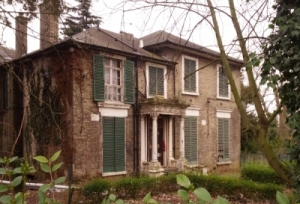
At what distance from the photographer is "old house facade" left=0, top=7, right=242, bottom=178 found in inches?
539

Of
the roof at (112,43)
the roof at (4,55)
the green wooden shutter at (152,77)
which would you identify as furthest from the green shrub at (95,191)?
the green wooden shutter at (152,77)

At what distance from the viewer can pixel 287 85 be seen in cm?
370

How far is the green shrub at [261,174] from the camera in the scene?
43.2ft

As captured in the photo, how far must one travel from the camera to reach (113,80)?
15.1m

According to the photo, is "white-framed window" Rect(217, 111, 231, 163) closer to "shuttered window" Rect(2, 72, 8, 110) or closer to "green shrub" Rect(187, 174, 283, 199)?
"green shrub" Rect(187, 174, 283, 199)

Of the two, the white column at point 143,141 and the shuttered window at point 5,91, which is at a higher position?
the shuttered window at point 5,91

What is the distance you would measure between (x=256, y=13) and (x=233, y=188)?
21.9 feet

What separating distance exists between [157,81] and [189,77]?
87.6 inches

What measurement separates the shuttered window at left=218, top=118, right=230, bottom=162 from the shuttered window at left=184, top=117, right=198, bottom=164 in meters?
2.36

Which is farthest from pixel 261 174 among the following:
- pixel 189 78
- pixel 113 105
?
pixel 113 105

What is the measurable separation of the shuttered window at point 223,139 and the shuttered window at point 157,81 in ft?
17.8

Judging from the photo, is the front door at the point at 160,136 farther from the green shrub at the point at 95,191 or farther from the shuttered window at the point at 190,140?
the green shrub at the point at 95,191

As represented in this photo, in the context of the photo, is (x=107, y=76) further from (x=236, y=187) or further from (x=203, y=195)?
(x=203, y=195)

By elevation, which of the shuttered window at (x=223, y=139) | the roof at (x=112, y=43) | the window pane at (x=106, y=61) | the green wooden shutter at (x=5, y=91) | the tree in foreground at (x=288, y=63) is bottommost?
the shuttered window at (x=223, y=139)
